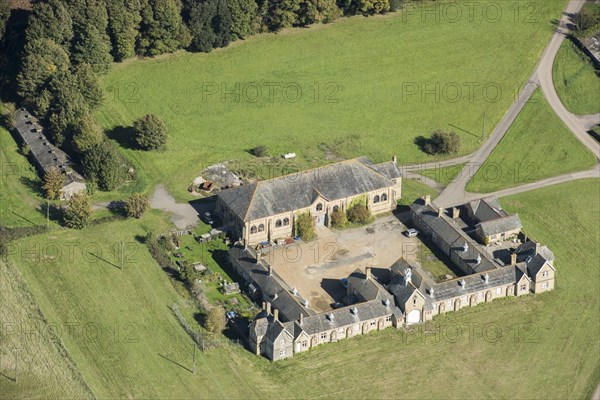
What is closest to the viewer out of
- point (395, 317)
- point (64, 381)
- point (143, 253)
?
point (64, 381)

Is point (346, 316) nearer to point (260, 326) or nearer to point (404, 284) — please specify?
point (404, 284)

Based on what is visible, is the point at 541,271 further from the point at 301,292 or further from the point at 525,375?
the point at 301,292

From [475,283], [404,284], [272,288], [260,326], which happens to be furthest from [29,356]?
[475,283]

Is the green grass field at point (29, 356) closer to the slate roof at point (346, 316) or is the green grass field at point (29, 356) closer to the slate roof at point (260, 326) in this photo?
the slate roof at point (260, 326)

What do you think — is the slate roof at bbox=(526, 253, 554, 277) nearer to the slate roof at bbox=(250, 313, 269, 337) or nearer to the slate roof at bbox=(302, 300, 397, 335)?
the slate roof at bbox=(302, 300, 397, 335)

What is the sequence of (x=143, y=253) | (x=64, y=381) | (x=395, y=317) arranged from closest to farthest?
(x=64, y=381) < (x=395, y=317) < (x=143, y=253)

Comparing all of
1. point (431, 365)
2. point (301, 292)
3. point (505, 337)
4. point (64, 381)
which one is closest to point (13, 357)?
point (64, 381)

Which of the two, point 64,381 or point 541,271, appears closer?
point 64,381
